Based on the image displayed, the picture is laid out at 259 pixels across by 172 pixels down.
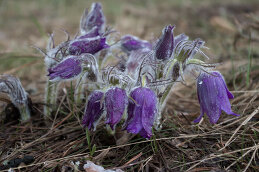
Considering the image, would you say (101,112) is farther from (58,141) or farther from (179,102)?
(179,102)

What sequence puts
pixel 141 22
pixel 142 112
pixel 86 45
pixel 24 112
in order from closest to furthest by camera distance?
1. pixel 142 112
2. pixel 86 45
3. pixel 24 112
4. pixel 141 22

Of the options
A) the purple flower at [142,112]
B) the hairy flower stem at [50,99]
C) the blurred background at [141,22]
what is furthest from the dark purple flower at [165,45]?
the blurred background at [141,22]

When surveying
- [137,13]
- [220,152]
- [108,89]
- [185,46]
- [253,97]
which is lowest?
[220,152]

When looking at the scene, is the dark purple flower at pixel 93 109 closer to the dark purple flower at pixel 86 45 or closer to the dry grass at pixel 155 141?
the dry grass at pixel 155 141

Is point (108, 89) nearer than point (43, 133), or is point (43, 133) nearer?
point (108, 89)

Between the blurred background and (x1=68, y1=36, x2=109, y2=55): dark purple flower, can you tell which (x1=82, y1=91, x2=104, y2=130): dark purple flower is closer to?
(x1=68, y1=36, x2=109, y2=55): dark purple flower

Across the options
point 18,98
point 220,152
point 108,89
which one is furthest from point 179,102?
point 18,98

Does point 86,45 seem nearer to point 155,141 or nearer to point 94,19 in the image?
point 94,19

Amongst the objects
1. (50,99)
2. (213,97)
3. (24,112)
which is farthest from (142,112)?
(24,112)
